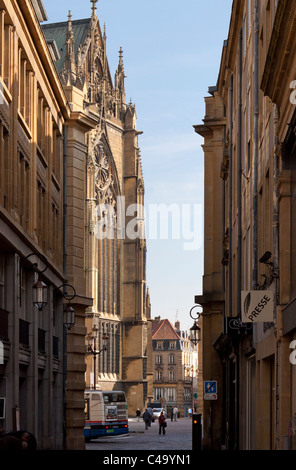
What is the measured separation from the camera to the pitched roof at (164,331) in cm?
17588

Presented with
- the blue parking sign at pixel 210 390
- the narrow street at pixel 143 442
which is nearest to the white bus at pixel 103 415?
the narrow street at pixel 143 442

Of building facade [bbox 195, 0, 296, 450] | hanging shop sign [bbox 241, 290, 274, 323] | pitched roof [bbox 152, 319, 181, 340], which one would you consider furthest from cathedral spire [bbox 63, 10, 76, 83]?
pitched roof [bbox 152, 319, 181, 340]

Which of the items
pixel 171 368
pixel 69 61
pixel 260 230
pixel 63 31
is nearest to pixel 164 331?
pixel 171 368

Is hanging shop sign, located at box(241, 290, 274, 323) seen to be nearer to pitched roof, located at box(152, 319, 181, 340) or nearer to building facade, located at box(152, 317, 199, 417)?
building facade, located at box(152, 317, 199, 417)

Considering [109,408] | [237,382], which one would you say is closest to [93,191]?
[109,408]

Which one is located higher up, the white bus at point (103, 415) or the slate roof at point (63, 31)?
the slate roof at point (63, 31)

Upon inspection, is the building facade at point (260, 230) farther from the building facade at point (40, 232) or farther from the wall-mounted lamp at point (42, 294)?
the building facade at point (40, 232)

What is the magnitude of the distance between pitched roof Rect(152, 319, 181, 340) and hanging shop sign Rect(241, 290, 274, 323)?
158425 millimetres

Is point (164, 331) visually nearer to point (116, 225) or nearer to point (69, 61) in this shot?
point (116, 225)

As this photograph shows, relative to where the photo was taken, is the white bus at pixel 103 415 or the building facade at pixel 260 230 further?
the white bus at pixel 103 415

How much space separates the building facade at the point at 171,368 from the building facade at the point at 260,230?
131m

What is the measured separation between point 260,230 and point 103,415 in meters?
35.1
